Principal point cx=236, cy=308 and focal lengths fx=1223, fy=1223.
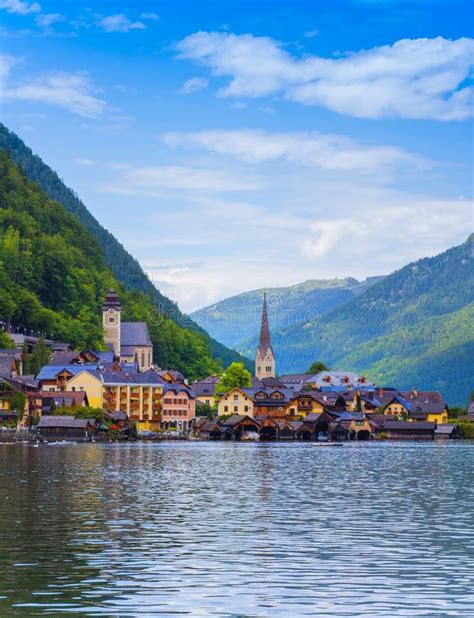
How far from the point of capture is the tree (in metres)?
190

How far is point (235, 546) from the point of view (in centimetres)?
3791

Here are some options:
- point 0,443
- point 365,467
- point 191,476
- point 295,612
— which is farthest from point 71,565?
point 0,443

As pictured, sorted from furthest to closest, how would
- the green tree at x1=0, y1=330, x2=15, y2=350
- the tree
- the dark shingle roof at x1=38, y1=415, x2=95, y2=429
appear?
the green tree at x1=0, y1=330, x2=15, y2=350, the tree, the dark shingle roof at x1=38, y1=415, x2=95, y2=429

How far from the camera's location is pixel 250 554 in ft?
118

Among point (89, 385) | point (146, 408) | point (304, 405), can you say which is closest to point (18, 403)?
point (89, 385)

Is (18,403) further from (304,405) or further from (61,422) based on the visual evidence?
(304,405)

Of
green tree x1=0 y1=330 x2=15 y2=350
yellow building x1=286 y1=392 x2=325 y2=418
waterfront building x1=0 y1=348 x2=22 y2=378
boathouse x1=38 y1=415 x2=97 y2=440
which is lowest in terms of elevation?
boathouse x1=38 y1=415 x2=97 y2=440

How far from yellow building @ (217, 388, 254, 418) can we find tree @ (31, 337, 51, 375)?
95.1 feet

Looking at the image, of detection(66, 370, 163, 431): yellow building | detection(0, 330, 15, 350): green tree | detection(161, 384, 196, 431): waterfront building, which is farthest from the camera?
detection(0, 330, 15, 350): green tree

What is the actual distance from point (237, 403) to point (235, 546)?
510ft

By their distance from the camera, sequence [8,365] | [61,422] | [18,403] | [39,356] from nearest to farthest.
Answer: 1. [61,422]
2. [18,403]
3. [8,365]
4. [39,356]

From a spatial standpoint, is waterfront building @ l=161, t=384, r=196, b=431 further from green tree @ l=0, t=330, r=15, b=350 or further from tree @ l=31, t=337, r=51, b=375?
green tree @ l=0, t=330, r=15, b=350

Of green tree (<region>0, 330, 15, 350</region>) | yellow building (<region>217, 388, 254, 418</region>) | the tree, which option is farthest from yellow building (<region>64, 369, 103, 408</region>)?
yellow building (<region>217, 388, 254, 418</region>)

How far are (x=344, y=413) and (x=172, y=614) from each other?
569 ft
